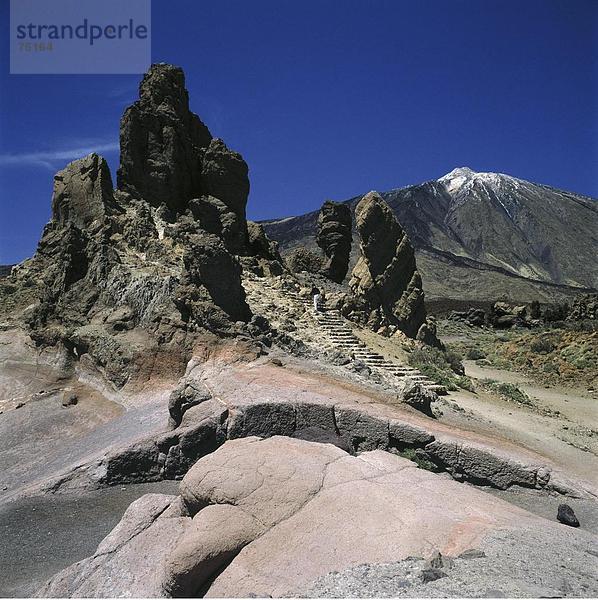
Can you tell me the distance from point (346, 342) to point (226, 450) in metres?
11.5

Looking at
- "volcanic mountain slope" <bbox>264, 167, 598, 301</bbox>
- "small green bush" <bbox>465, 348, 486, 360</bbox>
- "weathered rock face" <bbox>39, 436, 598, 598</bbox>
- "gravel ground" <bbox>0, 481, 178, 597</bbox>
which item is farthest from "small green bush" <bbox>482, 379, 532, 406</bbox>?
"volcanic mountain slope" <bbox>264, 167, 598, 301</bbox>

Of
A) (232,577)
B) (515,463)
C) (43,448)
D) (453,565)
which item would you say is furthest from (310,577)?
(43,448)

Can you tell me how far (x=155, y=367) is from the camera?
10.8 metres

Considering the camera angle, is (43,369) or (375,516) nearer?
(375,516)

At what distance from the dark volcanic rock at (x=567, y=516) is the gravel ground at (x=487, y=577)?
183cm

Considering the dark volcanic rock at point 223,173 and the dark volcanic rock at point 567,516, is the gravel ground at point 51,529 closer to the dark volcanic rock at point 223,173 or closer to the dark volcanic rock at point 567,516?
the dark volcanic rock at point 567,516

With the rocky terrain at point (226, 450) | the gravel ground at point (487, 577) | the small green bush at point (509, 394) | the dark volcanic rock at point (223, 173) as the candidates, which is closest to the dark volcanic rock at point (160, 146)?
the dark volcanic rock at point (223, 173)

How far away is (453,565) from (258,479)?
74.3 inches

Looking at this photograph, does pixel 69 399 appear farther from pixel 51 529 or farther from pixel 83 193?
pixel 83 193

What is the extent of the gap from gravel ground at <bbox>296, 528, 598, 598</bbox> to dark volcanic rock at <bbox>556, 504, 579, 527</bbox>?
1828 millimetres

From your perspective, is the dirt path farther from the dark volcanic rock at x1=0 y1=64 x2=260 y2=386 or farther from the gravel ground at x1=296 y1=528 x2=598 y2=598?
the dark volcanic rock at x1=0 y1=64 x2=260 y2=386

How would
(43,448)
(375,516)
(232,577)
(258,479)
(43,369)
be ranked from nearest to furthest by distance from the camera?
(232,577)
(375,516)
(258,479)
(43,448)
(43,369)

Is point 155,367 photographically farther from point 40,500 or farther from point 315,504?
point 315,504

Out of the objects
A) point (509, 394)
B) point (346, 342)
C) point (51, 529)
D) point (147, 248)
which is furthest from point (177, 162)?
point (51, 529)
